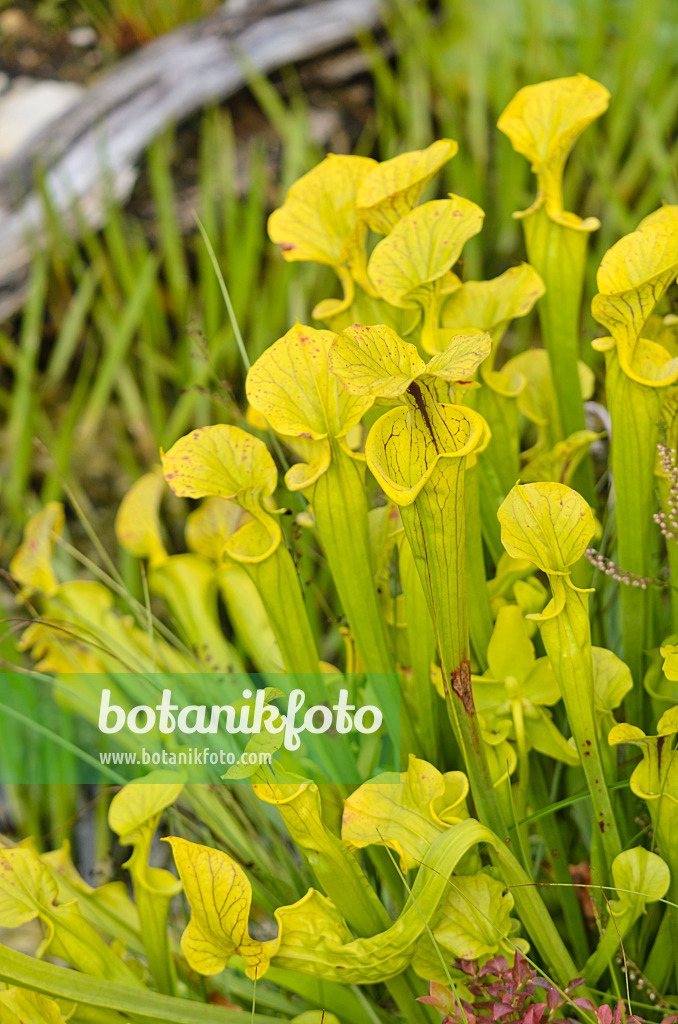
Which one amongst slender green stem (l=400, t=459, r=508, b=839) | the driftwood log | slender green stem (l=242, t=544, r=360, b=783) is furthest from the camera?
the driftwood log

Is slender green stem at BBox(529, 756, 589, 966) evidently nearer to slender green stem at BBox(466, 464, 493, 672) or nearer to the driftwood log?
slender green stem at BBox(466, 464, 493, 672)

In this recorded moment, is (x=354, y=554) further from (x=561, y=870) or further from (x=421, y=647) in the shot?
(x=561, y=870)

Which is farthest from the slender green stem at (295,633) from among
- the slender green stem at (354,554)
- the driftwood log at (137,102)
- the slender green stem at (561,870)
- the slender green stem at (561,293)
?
the driftwood log at (137,102)

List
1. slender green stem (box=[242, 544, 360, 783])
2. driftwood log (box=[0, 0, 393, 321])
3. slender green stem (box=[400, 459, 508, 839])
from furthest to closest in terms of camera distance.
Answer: driftwood log (box=[0, 0, 393, 321]) → slender green stem (box=[242, 544, 360, 783]) → slender green stem (box=[400, 459, 508, 839])

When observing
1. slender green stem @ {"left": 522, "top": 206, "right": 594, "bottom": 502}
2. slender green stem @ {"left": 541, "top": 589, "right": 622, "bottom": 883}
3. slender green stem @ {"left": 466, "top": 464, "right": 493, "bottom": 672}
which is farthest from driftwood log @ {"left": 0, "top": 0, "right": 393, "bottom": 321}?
slender green stem @ {"left": 541, "top": 589, "right": 622, "bottom": 883}

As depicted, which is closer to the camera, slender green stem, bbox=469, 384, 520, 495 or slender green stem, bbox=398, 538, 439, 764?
slender green stem, bbox=398, 538, 439, 764

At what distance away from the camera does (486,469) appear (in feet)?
2.27

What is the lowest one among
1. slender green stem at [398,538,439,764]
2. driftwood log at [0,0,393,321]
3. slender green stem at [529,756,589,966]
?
slender green stem at [529,756,589,966]

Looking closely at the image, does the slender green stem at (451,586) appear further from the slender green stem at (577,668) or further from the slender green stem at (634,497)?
the slender green stem at (634,497)

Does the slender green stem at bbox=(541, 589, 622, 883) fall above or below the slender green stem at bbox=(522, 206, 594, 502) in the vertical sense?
below

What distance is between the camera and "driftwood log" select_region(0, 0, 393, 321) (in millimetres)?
1714

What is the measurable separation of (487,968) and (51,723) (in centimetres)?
95

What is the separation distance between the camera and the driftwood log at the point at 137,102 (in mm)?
1714

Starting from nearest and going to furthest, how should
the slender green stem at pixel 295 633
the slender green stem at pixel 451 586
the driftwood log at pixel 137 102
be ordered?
the slender green stem at pixel 451 586
the slender green stem at pixel 295 633
the driftwood log at pixel 137 102
